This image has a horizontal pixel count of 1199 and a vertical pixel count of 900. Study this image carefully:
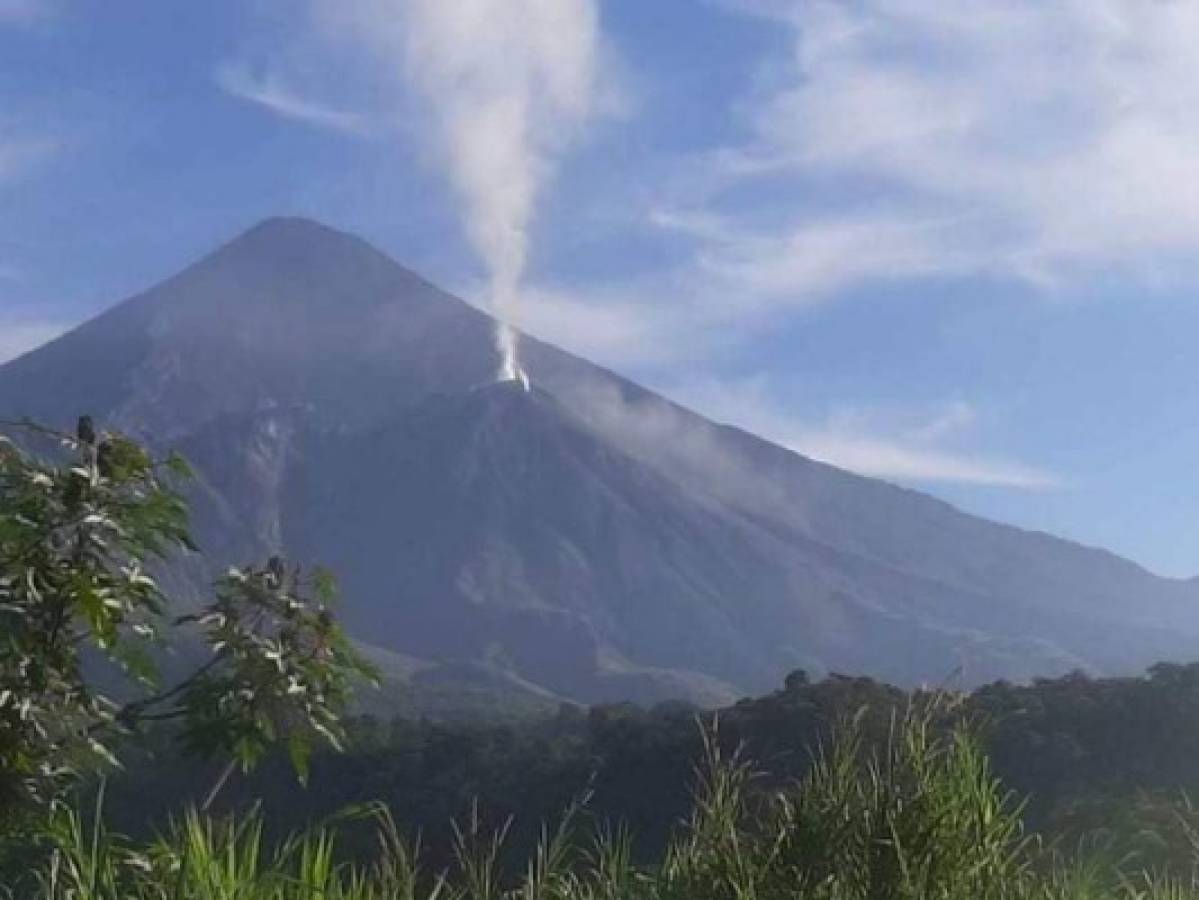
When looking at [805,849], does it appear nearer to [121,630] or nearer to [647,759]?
[121,630]

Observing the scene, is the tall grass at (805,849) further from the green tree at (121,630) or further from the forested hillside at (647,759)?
the forested hillside at (647,759)

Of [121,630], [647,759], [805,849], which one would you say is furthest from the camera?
[647,759]

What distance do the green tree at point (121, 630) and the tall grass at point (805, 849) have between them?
14.3 inches

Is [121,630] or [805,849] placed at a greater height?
[121,630]

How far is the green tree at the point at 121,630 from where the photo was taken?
4.54 metres

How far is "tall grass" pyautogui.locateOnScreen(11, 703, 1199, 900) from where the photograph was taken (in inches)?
159

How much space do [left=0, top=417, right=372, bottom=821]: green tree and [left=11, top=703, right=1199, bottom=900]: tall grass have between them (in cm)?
36

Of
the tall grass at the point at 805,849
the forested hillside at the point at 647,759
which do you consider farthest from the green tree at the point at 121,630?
the forested hillside at the point at 647,759

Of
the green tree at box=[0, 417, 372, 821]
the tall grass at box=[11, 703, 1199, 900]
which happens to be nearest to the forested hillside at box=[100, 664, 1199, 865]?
the green tree at box=[0, 417, 372, 821]

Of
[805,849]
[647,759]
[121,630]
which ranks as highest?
[121,630]

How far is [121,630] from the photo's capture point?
4938 millimetres

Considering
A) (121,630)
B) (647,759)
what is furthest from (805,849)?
(647,759)

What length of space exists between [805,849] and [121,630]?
187 centimetres

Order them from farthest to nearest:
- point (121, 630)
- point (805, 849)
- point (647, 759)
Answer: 1. point (647, 759)
2. point (121, 630)
3. point (805, 849)
